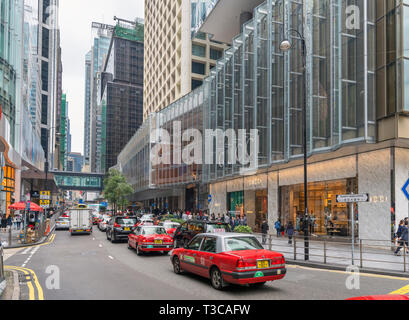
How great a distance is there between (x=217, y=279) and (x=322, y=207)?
15165mm

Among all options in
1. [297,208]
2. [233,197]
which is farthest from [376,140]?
[233,197]

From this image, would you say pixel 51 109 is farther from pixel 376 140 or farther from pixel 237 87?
pixel 376 140

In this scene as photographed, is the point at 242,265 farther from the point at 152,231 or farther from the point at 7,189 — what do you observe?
the point at 7,189

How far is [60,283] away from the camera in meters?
10.2

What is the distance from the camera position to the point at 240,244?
981 cm

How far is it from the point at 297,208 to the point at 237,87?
36.0ft

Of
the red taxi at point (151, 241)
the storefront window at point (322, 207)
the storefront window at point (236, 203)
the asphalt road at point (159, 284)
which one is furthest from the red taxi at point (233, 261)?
the storefront window at point (236, 203)

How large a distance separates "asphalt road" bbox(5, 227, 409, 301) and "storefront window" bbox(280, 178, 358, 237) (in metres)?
9.02

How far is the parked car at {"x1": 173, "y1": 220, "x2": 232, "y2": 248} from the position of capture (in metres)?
16.9

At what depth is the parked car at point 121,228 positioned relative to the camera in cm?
2308

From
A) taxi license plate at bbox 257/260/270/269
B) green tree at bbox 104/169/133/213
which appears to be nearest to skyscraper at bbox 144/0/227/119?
green tree at bbox 104/169/133/213

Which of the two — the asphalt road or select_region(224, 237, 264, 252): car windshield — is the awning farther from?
select_region(224, 237, 264, 252): car windshield

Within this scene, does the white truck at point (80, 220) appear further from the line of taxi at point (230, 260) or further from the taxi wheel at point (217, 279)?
the taxi wheel at point (217, 279)

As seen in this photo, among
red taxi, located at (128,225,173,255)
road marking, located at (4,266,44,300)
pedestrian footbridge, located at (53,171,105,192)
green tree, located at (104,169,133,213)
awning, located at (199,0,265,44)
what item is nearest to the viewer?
road marking, located at (4,266,44,300)
